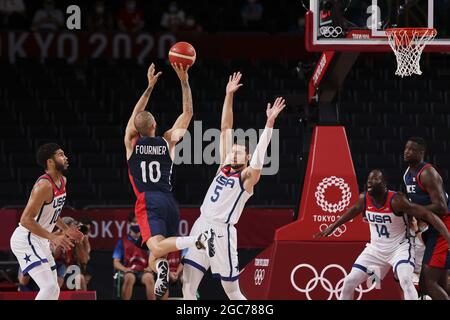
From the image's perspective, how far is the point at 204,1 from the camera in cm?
1945

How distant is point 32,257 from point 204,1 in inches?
448

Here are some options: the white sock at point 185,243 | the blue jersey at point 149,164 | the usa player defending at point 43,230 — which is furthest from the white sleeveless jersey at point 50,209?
the white sock at point 185,243

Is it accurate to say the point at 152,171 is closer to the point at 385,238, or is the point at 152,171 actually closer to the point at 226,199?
the point at 226,199

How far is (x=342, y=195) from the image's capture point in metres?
11.4

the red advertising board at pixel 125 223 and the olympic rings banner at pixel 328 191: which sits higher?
the olympic rings banner at pixel 328 191

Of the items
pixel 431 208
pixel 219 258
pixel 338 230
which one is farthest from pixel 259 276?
pixel 431 208

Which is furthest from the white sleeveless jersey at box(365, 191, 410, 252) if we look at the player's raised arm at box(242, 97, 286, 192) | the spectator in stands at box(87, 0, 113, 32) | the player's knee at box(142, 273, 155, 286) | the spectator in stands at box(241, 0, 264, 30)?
the spectator in stands at box(241, 0, 264, 30)

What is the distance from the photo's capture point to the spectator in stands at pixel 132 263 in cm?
1191

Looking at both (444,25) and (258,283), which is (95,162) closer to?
(258,283)

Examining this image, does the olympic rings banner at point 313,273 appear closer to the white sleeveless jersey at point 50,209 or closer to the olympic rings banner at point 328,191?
the olympic rings banner at point 328,191

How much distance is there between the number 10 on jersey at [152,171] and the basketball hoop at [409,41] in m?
2.89

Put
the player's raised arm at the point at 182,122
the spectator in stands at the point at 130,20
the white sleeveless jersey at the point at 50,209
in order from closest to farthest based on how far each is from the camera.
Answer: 1. the white sleeveless jersey at the point at 50,209
2. the player's raised arm at the point at 182,122
3. the spectator in stands at the point at 130,20

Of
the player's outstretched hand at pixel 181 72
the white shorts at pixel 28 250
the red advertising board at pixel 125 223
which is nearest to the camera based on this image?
the white shorts at pixel 28 250

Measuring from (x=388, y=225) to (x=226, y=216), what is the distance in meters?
1.51
